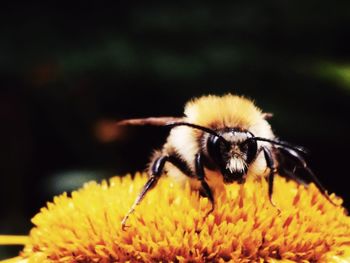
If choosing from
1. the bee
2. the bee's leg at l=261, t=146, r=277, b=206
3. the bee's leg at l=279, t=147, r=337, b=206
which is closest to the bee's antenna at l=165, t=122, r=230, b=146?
the bee

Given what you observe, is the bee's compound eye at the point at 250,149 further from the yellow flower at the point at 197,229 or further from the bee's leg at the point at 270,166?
the yellow flower at the point at 197,229

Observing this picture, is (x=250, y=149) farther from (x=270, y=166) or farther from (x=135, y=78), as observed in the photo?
(x=135, y=78)

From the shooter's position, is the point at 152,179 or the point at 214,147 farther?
the point at 152,179

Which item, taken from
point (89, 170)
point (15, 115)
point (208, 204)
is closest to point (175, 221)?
point (208, 204)

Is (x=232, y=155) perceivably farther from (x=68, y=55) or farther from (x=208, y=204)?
(x=68, y=55)

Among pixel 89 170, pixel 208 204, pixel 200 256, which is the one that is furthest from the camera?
pixel 89 170

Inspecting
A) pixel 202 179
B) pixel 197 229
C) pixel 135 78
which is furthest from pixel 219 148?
pixel 135 78
